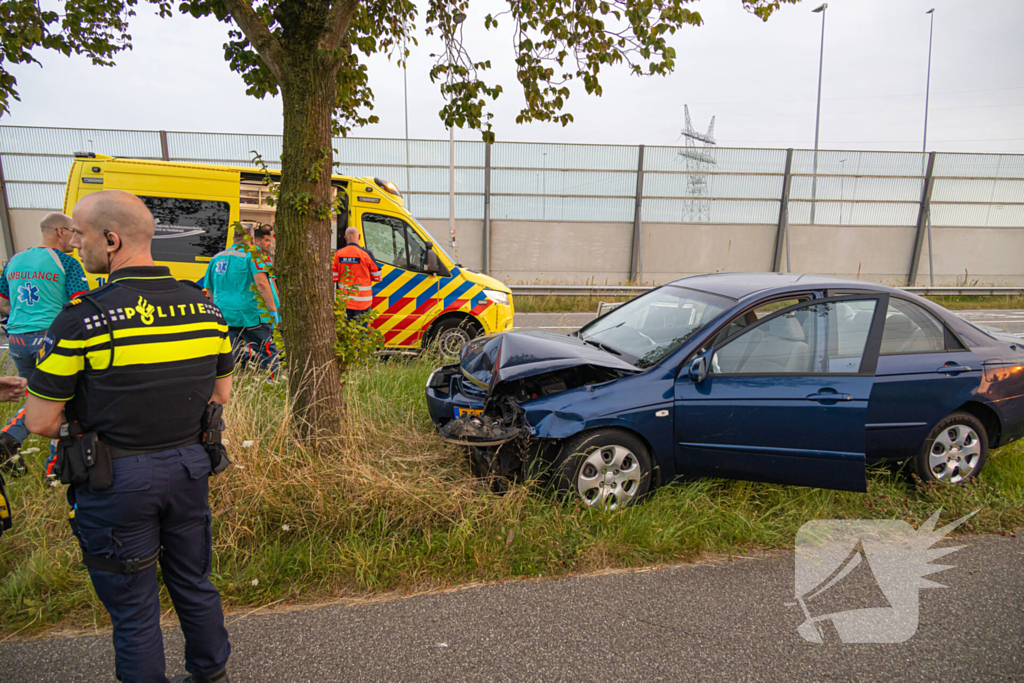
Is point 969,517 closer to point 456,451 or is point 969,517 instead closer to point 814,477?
point 814,477

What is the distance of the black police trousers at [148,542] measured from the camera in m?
1.82

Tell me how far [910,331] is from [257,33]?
181 inches

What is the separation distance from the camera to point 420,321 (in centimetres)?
736

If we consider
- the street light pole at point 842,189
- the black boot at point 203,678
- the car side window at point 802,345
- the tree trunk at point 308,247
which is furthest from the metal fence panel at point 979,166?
the black boot at point 203,678

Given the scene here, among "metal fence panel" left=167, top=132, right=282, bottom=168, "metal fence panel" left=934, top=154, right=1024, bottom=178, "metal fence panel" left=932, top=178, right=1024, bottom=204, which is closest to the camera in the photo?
"metal fence panel" left=167, top=132, right=282, bottom=168

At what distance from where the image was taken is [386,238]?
738 centimetres

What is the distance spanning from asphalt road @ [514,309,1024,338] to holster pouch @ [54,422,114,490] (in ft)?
29.2

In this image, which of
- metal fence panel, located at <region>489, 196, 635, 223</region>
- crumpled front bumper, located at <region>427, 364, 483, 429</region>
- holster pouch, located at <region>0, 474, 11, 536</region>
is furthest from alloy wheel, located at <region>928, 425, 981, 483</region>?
metal fence panel, located at <region>489, 196, 635, 223</region>

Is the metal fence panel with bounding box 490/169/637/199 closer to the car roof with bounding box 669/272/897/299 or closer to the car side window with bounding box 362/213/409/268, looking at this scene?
the car side window with bounding box 362/213/409/268

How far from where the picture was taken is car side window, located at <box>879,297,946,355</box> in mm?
3658

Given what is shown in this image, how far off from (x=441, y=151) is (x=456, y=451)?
14.0 meters

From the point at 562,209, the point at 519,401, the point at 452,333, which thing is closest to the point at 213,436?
the point at 519,401

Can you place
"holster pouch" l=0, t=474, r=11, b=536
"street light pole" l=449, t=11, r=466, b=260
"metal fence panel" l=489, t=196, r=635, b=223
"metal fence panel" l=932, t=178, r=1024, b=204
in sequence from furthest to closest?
"metal fence panel" l=932, t=178, r=1024, b=204 < "metal fence panel" l=489, t=196, r=635, b=223 < "street light pole" l=449, t=11, r=466, b=260 < "holster pouch" l=0, t=474, r=11, b=536

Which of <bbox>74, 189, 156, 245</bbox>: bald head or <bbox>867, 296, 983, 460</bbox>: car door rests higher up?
<bbox>74, 189, 156, 245</bbox>: bald head
